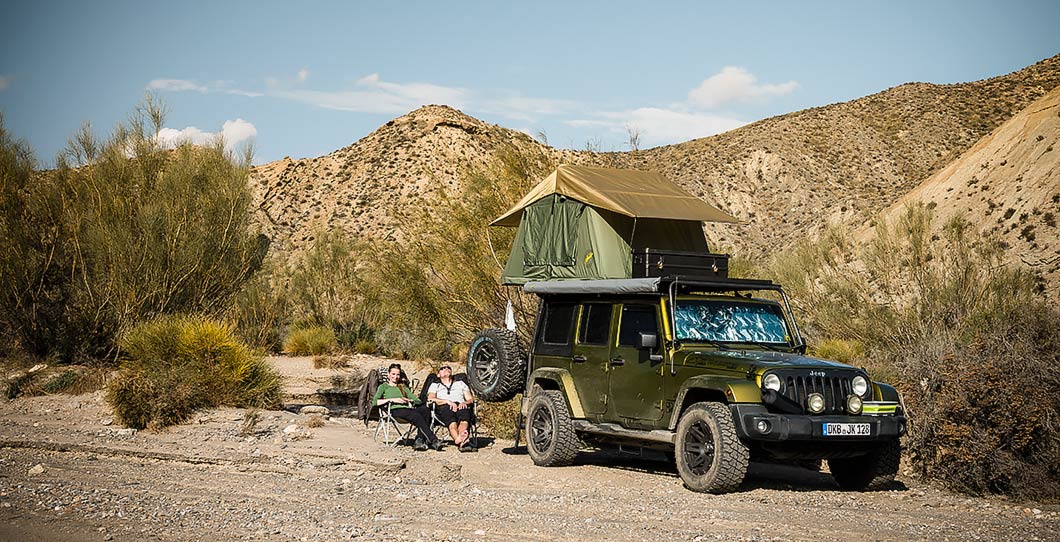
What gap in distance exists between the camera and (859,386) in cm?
937

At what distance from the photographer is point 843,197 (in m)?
58.0

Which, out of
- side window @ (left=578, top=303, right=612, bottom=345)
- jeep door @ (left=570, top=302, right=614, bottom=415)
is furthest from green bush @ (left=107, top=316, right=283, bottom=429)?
side window @ (left=578, top=303, right=612, bottom=345)

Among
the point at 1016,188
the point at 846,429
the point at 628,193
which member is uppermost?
the point at 1016,188

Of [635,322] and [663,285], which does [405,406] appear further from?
[663,285]

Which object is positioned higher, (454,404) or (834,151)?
(834,151)

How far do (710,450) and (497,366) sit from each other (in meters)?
3.76

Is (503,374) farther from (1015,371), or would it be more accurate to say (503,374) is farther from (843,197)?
(843,197)

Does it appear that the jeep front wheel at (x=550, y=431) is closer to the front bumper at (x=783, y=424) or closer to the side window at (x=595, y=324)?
the side window at (x=595, y=324)

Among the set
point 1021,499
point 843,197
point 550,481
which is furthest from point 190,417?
point 843,197

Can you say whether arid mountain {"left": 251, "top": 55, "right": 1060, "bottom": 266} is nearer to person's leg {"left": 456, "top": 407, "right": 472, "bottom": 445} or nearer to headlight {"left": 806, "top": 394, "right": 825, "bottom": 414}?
person's leg {"left": 456, "top": 407, "right": 472, "bottom": 445}

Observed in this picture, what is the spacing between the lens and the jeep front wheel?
439 inches

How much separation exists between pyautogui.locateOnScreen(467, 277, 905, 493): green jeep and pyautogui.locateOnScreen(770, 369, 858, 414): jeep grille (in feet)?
0.04

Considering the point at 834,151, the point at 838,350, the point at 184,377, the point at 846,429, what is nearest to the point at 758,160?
the point at 834,151

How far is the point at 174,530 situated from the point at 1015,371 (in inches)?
336
